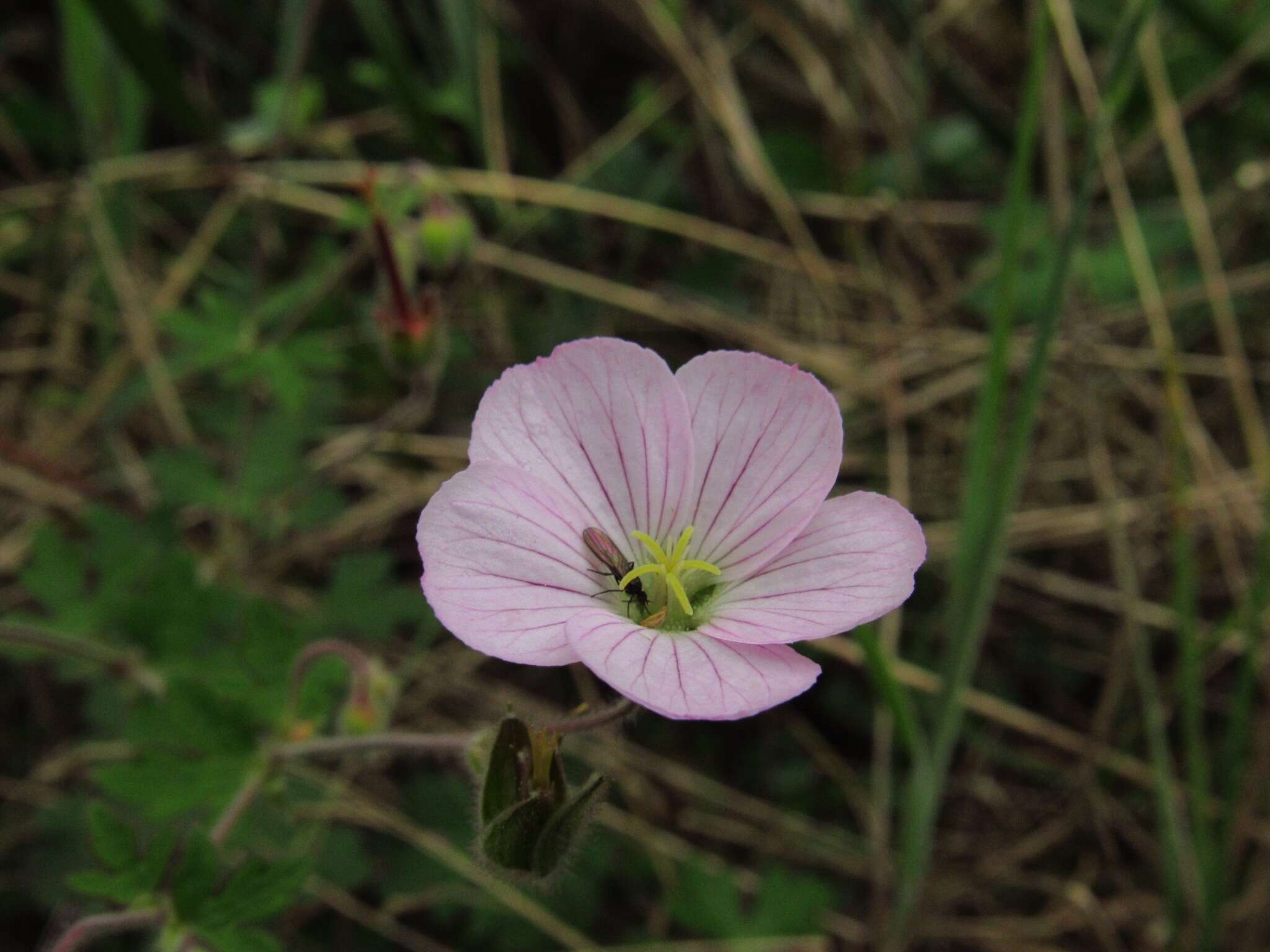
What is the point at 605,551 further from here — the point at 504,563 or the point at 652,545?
the point at 504,563

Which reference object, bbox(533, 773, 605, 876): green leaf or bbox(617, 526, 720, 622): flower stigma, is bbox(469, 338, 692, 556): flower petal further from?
bbox(533, 773, 605, 876): green leaf

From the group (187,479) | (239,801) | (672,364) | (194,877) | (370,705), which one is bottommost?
(194,877)

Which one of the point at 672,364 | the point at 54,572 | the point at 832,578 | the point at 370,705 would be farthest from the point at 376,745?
the point at 672,364

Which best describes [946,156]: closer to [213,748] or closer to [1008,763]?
[1008,763]

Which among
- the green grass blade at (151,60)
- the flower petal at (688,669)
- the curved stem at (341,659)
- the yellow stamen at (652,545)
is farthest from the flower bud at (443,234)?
the flower petal at (688,669)

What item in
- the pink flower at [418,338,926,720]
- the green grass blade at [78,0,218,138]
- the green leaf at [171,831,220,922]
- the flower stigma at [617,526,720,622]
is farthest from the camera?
the green grass blade at [78,0,218,138]

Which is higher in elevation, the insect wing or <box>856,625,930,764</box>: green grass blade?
<box>856,625,930,764</box>: green grass blade

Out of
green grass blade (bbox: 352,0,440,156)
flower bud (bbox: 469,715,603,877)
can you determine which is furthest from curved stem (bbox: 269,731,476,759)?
green grass blade (bbox: 352,0,440,156)
